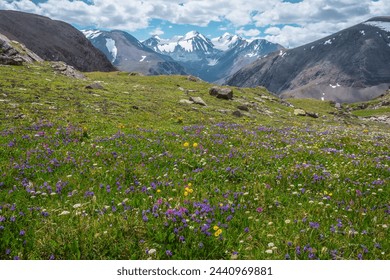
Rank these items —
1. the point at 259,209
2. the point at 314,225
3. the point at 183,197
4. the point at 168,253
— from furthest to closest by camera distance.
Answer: the point at 183,197 < the point at 259,209 < the point at 314,225 < the point at 168,253

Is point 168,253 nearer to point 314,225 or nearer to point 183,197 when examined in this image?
point 183,197

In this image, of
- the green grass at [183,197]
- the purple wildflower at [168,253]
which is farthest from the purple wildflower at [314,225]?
the purple wildflower at [168,253]

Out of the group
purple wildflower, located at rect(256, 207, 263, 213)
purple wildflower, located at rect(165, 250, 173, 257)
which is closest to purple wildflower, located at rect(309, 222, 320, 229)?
purple wildflower, located at rect(256, 207, 263, 213)

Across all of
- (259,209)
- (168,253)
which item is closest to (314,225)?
(259,209)

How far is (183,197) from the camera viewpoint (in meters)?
7.78

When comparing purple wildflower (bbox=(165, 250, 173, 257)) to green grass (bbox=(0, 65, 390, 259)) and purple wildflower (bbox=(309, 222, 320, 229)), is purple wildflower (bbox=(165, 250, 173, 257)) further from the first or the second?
purple wildflower (bbox=(309, 222, 320, 229))

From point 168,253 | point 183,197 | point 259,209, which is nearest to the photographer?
point 168,253

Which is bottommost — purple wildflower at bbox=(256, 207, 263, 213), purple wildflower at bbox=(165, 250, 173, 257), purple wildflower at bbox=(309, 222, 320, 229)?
purple wildflower at bbox=(165, 250, 173, 257)

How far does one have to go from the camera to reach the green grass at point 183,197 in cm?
557

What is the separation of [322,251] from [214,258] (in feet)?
6.08

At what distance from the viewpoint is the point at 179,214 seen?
6340 millimetres

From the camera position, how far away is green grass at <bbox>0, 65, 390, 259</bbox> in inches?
219
